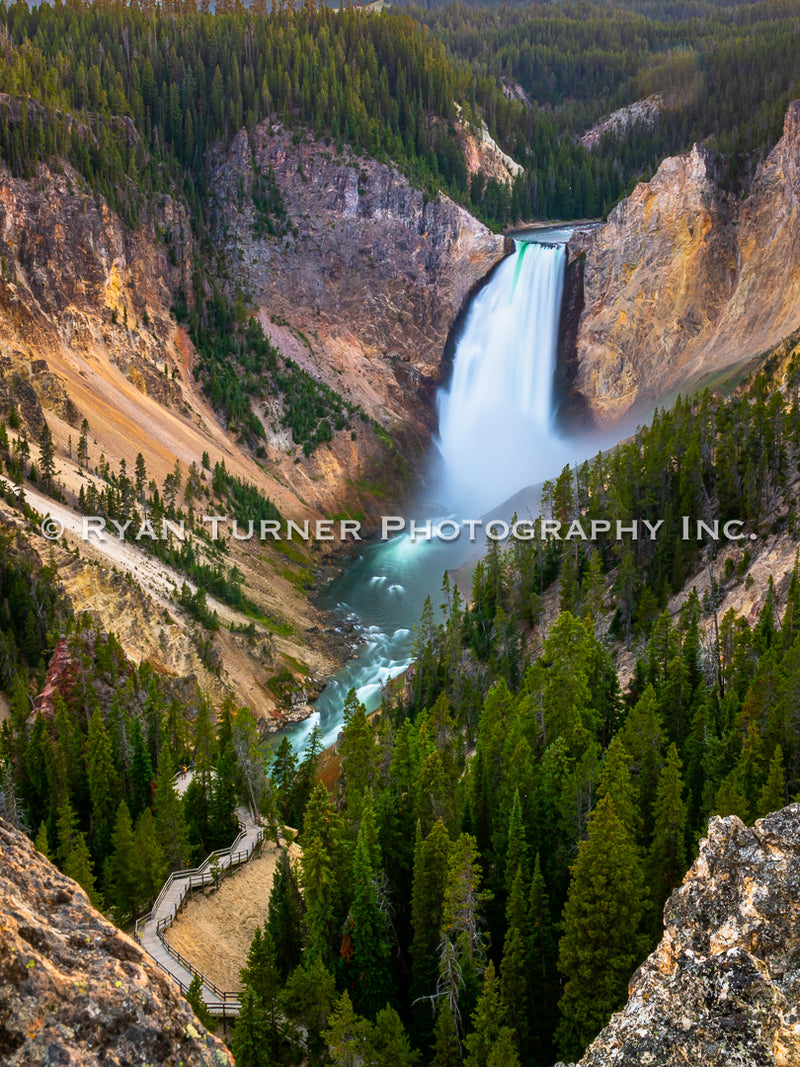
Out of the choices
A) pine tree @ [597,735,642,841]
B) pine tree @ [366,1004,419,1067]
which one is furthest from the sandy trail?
pine tree @ [366,1004,419,1067]

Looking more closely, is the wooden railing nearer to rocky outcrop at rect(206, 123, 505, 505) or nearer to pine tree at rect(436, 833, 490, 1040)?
pine tree at rect(436, 833, 490, 1040)

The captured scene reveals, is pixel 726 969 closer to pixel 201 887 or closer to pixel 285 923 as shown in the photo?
pixel 285 923

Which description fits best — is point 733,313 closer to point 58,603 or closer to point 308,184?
point 308,184

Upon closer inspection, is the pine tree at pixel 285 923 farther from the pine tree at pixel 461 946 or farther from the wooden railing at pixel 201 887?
the pine tree at pixel 461 946

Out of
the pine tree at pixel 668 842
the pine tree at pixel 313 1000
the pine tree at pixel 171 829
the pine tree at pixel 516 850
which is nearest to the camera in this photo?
the pine tree at pixel 313 1000

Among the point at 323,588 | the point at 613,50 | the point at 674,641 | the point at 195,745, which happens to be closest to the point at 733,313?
the point at 323,588

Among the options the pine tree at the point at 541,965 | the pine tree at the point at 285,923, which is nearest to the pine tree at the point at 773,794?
the pine tree at the point at 541,965
